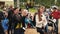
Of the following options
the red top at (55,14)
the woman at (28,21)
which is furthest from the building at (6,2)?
the red top at (55,14)

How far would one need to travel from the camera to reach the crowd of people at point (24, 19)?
5734mm

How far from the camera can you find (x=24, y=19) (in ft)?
19.0

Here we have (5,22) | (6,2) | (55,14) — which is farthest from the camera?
(55,14)

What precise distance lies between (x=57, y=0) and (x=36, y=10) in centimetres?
53

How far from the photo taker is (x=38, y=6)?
19.0ft

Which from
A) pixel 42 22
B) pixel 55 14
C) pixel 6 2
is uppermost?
pixel 6 2

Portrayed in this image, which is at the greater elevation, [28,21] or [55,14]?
[55,14]

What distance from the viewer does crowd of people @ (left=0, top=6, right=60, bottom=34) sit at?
573 centimetres

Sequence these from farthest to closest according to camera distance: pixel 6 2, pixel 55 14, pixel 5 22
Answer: pixel 55 14 < pixel 5 22 < pixel 6 2

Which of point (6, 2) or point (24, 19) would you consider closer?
point (6, 2)

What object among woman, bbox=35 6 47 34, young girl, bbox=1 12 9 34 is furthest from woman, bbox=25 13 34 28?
young girl, bbox=1 12 9 34

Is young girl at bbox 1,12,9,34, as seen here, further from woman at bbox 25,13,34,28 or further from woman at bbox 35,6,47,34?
woman at bbox 35,6,47,34

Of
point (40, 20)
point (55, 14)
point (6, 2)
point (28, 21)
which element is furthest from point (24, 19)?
point (55, 14)

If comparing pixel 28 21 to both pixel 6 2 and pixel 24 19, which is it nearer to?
pixel 24 19
